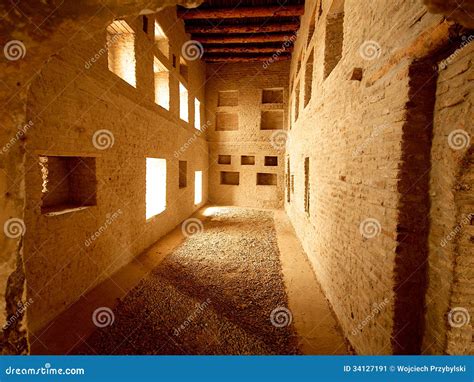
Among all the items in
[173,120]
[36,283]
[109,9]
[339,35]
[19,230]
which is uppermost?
[339,35]

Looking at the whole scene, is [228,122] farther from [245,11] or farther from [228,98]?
[245,11]

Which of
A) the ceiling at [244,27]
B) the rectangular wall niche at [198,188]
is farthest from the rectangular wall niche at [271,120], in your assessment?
the rectangular wall niche at [198,188]

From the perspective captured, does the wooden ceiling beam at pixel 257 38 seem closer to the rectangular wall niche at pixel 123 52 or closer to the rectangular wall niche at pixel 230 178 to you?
the rectangular wall niche at pixel 123 52

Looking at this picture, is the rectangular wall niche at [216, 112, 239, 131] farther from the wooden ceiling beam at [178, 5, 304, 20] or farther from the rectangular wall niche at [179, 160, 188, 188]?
the wooden ceiling beam at [178, 5, 304, 20]

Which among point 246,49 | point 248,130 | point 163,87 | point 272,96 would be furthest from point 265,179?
point 163,87

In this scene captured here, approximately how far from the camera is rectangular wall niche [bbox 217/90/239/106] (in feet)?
49.9

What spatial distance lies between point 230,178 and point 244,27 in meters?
8.00

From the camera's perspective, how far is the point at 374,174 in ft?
9.27

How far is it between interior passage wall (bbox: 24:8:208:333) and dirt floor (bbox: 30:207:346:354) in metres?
0.47

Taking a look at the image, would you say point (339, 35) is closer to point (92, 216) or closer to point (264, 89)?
point (92, 216)

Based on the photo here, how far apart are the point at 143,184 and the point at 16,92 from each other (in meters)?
5.13

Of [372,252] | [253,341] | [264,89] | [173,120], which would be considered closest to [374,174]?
[372,252]

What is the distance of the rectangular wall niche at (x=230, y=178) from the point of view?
1568 centimetres

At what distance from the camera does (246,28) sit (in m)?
10.4
